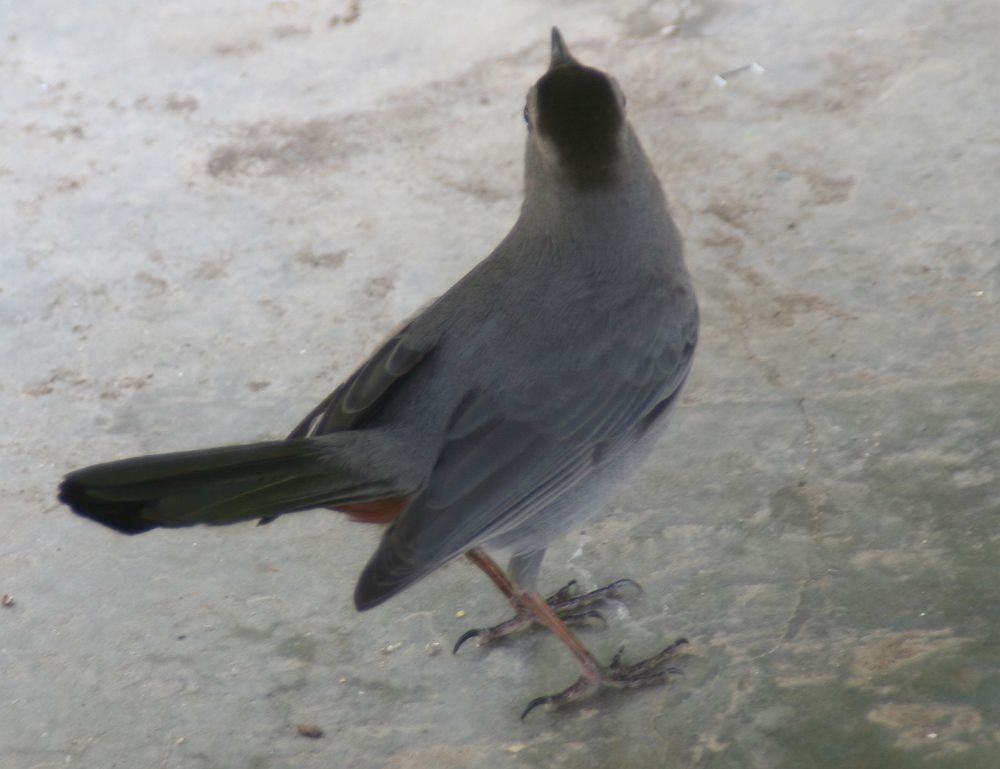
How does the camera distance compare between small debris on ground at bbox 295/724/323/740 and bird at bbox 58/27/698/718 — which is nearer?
bird at bbox 58/27/698/718

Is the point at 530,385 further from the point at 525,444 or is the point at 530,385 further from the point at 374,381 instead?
the point at 374,381

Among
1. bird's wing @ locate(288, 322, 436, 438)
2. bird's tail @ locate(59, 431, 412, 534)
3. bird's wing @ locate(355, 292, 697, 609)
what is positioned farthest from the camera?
bird's wing @ locate(288, 322, 436, 438)

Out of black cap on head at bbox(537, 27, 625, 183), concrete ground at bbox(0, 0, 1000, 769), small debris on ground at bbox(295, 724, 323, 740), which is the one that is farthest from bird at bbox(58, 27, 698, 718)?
small debris on ground at bbox(295, 724, 323, 740)

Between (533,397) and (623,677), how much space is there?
2.51ft

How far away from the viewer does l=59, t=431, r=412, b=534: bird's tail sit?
2.59 m

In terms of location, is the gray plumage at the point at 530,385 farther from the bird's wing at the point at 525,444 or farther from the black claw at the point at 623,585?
the black claw at the point at 623,585

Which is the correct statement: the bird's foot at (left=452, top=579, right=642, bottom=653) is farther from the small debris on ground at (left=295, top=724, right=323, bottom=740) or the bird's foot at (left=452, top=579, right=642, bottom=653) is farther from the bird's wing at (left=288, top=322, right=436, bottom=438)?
the bird's wing at (left=288, top=322, right=436, bottom=438)

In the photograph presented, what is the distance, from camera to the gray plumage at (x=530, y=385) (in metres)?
2.85

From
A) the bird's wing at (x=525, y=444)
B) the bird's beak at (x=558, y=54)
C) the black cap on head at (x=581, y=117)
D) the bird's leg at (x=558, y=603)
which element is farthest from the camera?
the bird's leg at (x=558, y=603)

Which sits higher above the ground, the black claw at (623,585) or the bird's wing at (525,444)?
the bird's wing at (525,444)

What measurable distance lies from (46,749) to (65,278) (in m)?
2.29

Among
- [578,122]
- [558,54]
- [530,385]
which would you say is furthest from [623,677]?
[558,54]

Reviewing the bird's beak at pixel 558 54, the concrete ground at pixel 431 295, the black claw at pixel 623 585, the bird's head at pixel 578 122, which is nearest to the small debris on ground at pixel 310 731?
the concrete ground at pixel 431 295

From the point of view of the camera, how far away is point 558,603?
354 cm
